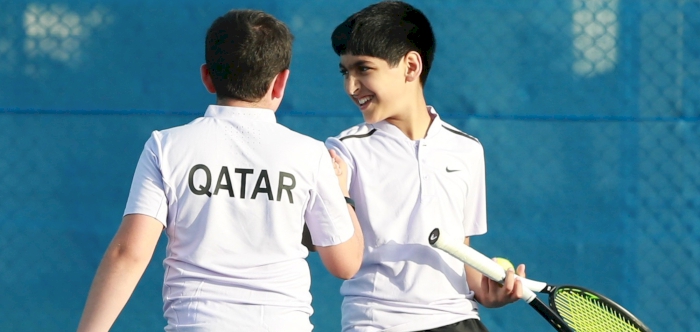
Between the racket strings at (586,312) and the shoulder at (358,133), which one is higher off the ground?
the shoulder at (358,133)

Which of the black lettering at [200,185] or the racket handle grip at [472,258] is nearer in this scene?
the black lettering at [200,185]

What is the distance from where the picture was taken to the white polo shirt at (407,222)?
264 cm

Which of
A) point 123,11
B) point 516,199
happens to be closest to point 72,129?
point 123,11

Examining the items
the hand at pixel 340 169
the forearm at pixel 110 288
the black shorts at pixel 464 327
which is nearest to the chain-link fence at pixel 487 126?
the black shorts at pixel 464 327

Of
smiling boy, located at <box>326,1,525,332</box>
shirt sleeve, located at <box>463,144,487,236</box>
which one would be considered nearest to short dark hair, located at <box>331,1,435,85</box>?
smiling boy, located at <box>326,1,525,332</box>

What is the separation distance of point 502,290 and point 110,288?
1099 millimetres

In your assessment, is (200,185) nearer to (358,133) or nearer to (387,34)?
(358,133)

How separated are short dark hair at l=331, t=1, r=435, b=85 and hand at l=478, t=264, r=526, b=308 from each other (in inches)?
24.8

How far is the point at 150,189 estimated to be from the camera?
197 centimetres

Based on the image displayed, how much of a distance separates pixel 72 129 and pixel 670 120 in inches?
87.7

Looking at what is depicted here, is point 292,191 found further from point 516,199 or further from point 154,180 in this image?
point 516,199

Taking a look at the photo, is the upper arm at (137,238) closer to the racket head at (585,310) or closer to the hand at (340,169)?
the hand at (340,169)

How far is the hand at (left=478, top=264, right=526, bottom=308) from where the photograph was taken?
8.45ft

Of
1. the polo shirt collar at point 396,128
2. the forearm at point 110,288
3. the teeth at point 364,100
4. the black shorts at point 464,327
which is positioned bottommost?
the forearm at point 110,288
